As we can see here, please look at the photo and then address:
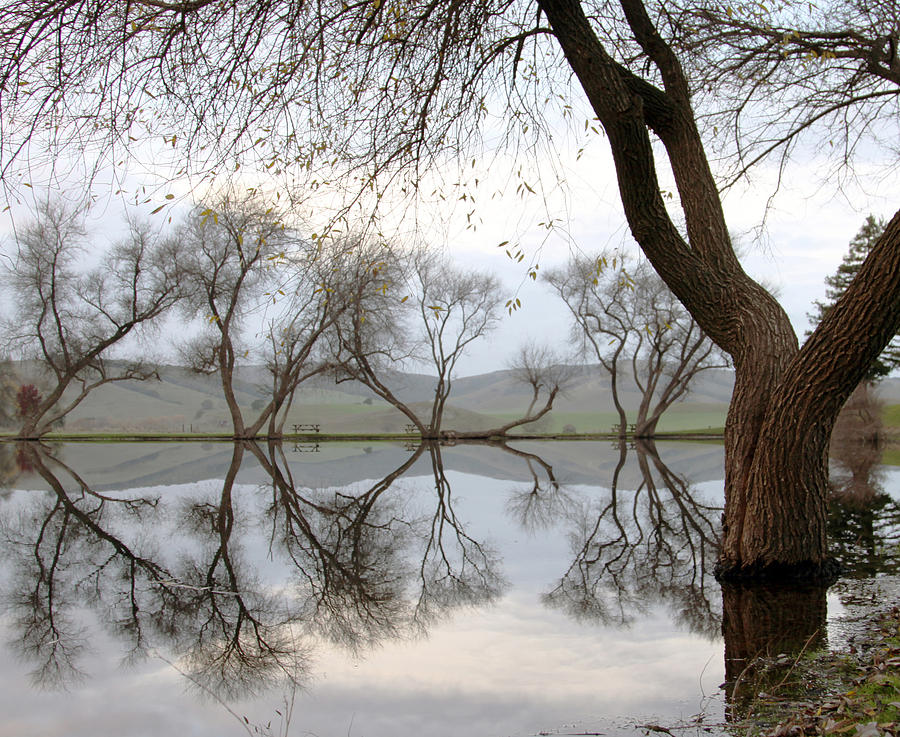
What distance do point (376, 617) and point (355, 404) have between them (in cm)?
10923

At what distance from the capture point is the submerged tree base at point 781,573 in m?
6.11

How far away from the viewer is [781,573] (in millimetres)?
6117

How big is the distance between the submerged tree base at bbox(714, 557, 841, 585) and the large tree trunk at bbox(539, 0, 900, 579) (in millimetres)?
10

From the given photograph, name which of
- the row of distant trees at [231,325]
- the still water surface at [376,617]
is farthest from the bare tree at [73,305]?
the still water surface at [376,617]

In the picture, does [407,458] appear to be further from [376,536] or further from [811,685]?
[811,685]

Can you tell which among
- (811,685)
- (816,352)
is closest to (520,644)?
(811,685)

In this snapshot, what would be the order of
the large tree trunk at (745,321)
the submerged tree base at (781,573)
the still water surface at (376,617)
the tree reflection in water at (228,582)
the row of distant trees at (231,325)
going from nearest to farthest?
the still water surface at (376,617) → the tree reflection in water at (228,582) → the large tree trunk at (745,321) → the submerged tree base at (781,573) → the row of distant trees at (231,325)

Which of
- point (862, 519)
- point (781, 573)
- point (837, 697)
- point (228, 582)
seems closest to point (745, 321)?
point (781, 573)

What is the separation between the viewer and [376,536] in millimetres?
8766

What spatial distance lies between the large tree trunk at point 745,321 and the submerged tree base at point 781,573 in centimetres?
1

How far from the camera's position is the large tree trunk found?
5527 mm

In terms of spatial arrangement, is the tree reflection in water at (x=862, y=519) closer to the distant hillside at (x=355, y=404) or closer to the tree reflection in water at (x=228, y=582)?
the tree reflection in water at (x=228, y=582)

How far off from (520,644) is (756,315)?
3.44m

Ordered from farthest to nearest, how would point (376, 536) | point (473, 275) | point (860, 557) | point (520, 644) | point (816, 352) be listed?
point (473, 275) < point (376, 536) < point (860, 557) < point (816, 352) < point (520, 644)
